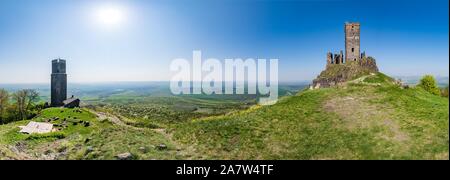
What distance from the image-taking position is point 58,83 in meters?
67.4

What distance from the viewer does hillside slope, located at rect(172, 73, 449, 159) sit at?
61.0ft

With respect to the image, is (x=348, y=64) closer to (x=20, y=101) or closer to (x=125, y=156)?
(x=125, y=156)

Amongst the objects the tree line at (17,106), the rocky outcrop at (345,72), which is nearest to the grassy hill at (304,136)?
the rocky outcrop at (345,72)

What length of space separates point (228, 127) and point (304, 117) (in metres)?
6.00

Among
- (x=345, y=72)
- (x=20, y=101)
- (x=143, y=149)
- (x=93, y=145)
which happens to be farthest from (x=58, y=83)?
(x=143, y=149)

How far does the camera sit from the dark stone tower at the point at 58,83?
67312mm

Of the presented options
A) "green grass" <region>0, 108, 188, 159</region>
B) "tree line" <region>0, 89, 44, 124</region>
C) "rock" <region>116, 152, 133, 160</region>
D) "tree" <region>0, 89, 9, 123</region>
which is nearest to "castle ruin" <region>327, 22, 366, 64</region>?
"green grass" <region>0, 108, 188, 159</region>

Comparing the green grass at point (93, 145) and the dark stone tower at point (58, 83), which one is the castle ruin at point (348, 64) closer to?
the green grass at point (93, 145)

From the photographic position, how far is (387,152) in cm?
1753

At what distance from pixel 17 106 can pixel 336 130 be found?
57.4m

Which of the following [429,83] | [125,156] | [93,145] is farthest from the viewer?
[429,83]
